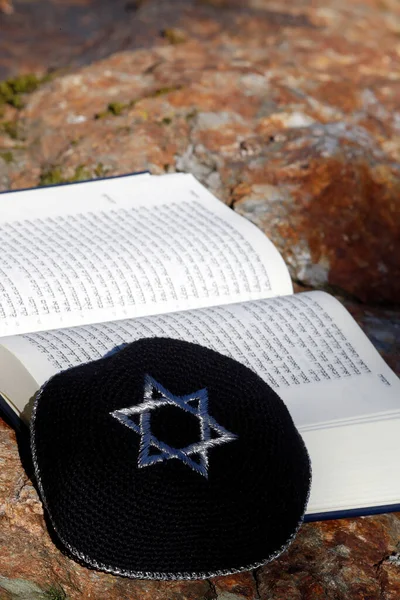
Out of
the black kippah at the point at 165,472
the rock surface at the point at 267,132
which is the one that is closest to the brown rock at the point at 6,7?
the rock surface at the point at 267,132

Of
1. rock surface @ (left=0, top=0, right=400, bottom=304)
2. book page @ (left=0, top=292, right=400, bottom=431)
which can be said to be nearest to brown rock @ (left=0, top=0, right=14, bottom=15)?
rock surface @ (left=0, top=0, right=400, bottom=304)

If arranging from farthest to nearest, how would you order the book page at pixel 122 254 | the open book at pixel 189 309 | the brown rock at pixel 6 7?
1. the brown rock at pixel 6 7
2. the book page at pixel 122 254
3. the open book at pixel 189 309

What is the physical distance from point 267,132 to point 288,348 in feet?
3.17

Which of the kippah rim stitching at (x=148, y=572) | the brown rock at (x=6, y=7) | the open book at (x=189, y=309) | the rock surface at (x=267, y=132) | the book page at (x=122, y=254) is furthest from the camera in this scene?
the brown rock at (x=6, y=7)

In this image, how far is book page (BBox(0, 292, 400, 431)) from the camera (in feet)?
4.98

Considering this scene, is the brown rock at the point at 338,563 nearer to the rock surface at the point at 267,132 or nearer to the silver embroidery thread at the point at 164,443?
the rock surface at the point at 267,132

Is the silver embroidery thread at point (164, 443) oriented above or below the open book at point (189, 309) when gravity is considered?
above

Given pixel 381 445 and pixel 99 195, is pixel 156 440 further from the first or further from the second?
pixel 99 195

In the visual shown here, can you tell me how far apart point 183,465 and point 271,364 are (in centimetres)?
41

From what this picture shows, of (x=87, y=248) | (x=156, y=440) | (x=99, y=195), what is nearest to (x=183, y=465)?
(x=156, y=440)

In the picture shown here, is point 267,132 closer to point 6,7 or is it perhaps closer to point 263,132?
point 263,132

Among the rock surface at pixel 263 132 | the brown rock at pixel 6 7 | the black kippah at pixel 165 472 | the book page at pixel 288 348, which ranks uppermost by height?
the black kippah at pixel 165 472

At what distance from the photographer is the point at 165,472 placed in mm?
1242

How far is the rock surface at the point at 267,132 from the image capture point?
6.97ft
